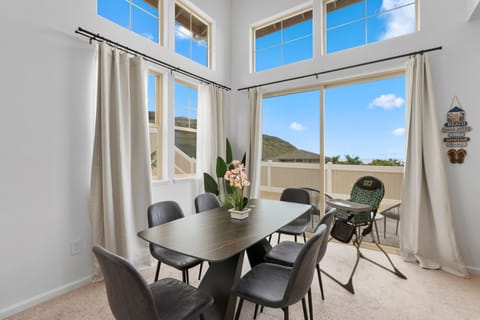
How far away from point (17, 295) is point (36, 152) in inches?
48.9

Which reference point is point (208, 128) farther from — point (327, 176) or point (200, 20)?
point (327, 176)

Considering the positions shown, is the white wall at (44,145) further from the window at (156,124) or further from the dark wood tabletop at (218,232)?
the dark wood tabletop at (218,232)

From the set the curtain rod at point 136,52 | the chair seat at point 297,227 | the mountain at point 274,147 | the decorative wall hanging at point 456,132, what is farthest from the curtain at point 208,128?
the decorative wall hanging at point 456,132

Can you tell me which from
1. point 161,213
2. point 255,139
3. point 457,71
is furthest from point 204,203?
point 457,71

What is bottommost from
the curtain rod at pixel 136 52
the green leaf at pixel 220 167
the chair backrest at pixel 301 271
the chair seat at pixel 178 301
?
the chair seat at pixel 178 301

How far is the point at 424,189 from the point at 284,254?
205 centimetres

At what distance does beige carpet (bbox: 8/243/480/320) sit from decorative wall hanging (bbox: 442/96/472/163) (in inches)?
53.4

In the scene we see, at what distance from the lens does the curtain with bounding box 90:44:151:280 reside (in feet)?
7.85

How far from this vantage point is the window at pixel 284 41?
12.4 ft

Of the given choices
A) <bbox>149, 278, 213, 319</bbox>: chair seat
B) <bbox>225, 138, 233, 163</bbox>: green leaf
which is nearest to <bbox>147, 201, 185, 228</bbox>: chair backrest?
<bbox>149, 278, 213, 319</bbox>: chair seat

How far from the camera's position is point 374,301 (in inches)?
80.8

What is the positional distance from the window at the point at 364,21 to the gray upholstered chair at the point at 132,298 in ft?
12.5

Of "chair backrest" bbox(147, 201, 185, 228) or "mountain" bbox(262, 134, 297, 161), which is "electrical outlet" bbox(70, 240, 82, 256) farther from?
"mountain" bbox(262, 134, 297, 161)

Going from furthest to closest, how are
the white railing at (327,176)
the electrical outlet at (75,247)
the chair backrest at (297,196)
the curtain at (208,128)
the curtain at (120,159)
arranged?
the curtain at (208,128)
the white railing at (327,176)
the chair backrest at (297,196)
the curtain at (120,159)
the electrical outlet at (75,247)
